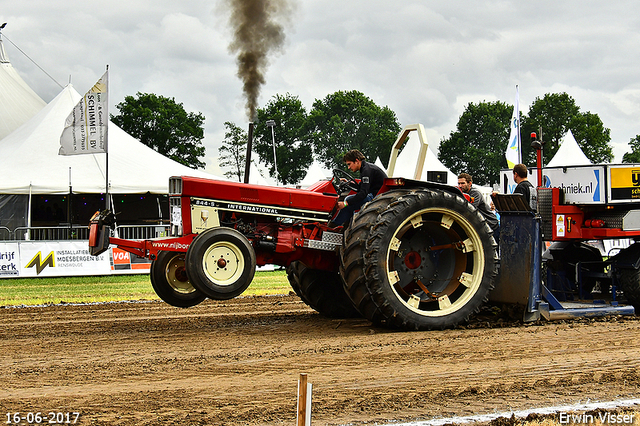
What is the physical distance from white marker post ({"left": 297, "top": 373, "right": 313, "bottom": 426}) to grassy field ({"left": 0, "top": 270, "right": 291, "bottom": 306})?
9363 mm

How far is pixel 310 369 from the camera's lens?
485cm

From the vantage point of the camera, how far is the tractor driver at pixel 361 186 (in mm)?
6785

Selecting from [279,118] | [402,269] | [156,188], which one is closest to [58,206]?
[156,188]

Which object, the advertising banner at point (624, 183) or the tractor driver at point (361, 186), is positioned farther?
the advertising banner at point (624, 183)

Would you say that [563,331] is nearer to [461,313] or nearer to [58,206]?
[461,313]

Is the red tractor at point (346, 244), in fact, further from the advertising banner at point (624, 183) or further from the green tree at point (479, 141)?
the green tree at point (479, 141)

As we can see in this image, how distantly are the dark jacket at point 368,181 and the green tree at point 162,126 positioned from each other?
50.6 metres

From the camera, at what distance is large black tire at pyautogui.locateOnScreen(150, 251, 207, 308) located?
7.09 metres

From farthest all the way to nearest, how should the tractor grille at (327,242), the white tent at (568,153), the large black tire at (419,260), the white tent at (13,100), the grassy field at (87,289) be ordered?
the white tent at (568,153) < the white tent at (13,100) < the grassy field at (87,289) < the tractor grille at (327,242) < the large black tire at (419,260)

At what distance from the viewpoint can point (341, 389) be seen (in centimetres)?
426

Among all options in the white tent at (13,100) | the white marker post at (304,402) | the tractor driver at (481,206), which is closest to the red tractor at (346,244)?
the tractor driver at (481,206)

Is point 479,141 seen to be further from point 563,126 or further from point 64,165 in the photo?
point 64,165
